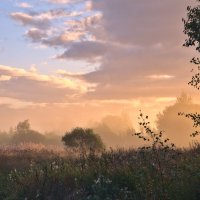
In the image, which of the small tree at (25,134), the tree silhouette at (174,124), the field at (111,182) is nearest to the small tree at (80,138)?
the field at (111,182)

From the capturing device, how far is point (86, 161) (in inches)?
643

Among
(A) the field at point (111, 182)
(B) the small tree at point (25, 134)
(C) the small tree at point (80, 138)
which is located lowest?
(A) the field at point (111, 182)

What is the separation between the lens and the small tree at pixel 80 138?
35.7 meters

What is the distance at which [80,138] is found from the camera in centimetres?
3647

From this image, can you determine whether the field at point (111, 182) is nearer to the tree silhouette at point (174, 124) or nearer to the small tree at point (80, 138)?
the small tree at point (80, 138)

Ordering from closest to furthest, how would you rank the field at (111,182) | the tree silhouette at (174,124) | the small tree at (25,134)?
the field at (111,182)
the small tree at (25,134)
the tree silhouette at (174,124)

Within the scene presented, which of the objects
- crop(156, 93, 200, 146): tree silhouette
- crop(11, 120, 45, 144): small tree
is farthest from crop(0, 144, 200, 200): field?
crop(156, 93, 200, 146): tree silhouette

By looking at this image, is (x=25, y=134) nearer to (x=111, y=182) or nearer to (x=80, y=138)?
(x=80, y=138)

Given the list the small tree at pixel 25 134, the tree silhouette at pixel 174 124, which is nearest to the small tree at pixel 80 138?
the small tree at pixel 25 134

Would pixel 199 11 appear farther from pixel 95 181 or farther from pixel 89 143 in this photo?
pixel 89 143

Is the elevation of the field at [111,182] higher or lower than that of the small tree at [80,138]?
lower

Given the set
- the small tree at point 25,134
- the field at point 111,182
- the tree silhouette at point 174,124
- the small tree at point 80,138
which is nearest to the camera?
the field at point 111,182

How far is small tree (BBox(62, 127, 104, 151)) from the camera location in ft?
117

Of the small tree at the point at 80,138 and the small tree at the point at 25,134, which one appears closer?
the small tree at the point at 80,138
